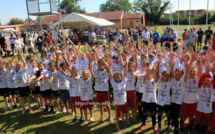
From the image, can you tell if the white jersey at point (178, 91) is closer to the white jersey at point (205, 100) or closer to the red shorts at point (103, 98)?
the white jersey at point (205, 100)

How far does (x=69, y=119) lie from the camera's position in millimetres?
5055

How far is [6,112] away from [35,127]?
5.60 feet

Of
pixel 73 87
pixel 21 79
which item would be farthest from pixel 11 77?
pixel 73 87

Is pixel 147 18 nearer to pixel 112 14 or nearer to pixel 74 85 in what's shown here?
pixel 112 14

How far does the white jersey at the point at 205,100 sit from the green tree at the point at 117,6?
284ft

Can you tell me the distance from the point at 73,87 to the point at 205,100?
11.0 ft

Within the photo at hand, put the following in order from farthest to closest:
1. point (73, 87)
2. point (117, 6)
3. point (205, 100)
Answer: point (117, 6) → point (73, 87) → point (205, 100)

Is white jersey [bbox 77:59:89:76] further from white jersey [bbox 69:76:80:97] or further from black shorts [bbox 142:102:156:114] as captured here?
black shorts [bbox 142:102:156:114]

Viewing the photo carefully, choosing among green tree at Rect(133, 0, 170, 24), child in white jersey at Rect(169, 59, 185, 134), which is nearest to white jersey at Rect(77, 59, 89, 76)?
child in white jersey at Rect(169, 59, 185, 134)

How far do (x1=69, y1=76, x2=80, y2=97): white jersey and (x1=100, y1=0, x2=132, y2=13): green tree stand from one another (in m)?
85.9

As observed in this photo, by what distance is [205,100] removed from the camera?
11.9 ft

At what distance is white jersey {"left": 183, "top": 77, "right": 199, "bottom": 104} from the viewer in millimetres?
3773

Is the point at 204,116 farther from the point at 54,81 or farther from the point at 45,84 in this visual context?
the point at 45,84

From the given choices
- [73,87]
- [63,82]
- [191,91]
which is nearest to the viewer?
[191,91]
